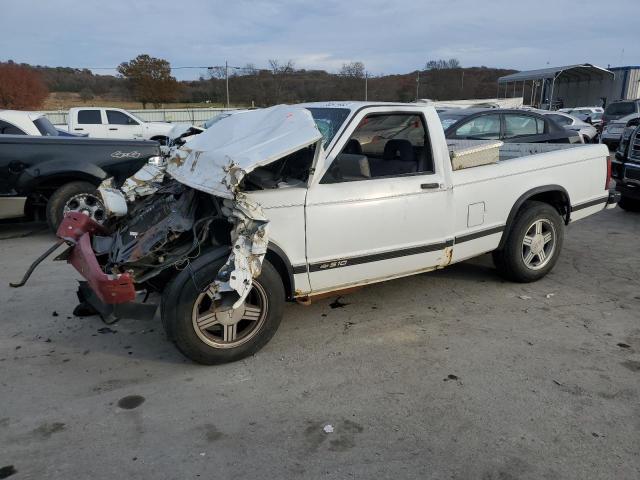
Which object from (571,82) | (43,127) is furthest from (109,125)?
(571,82)

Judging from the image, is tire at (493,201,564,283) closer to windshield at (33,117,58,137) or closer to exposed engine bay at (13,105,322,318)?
exposed engine bay at (13,105,322,318)

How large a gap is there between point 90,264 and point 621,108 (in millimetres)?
23318

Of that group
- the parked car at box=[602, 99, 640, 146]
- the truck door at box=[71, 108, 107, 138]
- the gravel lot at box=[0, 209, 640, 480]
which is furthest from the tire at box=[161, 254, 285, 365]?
the parked car at box=[602, 99, 640, 146]

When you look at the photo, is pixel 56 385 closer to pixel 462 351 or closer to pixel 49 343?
pixel 49 343

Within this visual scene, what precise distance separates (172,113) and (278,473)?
2850cm

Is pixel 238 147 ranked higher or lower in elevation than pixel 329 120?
lower

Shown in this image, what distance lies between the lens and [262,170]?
4020 millimetres

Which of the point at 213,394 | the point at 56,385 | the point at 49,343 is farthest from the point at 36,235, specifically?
the point at 213,394

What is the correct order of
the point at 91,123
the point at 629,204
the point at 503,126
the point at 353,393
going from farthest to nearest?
the point at 91,123 → the point at 503,126 → the point at 629,204 → the point at 353,393

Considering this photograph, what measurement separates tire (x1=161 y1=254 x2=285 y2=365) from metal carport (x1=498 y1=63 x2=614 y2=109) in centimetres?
3591

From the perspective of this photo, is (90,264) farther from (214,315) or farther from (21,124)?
(21,124)

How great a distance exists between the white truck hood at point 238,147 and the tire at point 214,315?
55 cm

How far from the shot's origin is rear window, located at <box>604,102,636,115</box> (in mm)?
20906

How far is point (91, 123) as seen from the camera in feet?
59.3
